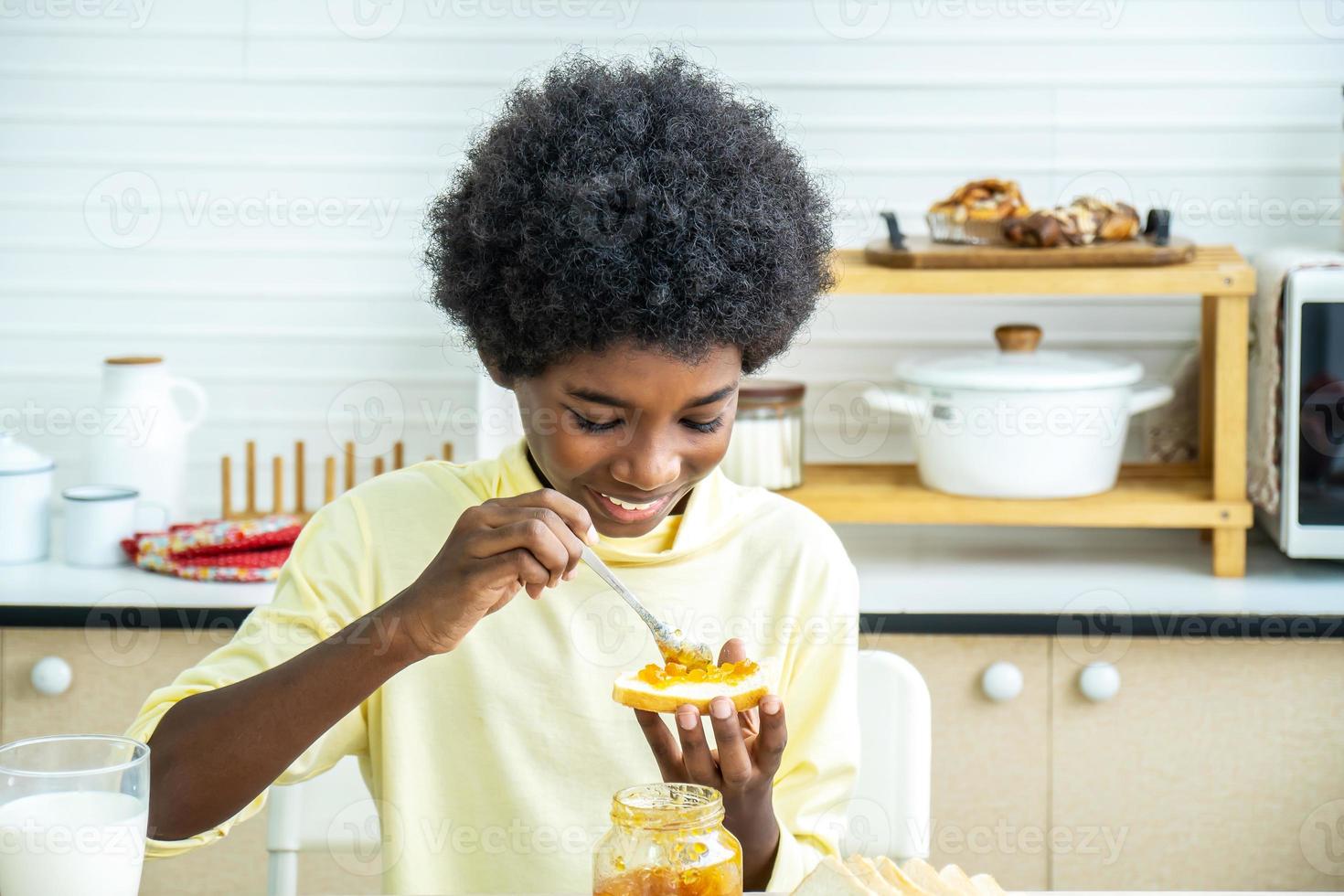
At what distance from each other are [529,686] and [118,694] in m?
1.03

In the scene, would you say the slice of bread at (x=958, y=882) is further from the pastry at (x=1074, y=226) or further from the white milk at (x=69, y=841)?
the pastry at (x=1074, y=226)

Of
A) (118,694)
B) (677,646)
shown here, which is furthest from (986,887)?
(118,694)

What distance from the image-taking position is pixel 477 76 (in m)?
2.65

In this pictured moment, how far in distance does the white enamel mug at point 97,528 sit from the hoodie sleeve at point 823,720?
4.43 ft

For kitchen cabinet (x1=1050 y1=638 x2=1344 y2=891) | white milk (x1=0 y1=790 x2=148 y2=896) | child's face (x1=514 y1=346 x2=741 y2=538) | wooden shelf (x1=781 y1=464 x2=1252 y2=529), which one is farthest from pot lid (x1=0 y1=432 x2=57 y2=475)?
kitchen cabinet (x1=1050 y1=638 x2=1344 y2=891)

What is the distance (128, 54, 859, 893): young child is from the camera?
1144mm

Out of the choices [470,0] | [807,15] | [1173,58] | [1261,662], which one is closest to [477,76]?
[470,0]

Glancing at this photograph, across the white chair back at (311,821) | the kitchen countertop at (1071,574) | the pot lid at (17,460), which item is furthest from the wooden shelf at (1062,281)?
the pot lid at (17,460)

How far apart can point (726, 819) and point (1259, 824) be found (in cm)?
129

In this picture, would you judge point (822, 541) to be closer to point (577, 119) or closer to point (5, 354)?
point (577, 119)

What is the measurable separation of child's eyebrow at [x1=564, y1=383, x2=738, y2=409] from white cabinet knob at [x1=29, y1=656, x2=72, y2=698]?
4.42 ft

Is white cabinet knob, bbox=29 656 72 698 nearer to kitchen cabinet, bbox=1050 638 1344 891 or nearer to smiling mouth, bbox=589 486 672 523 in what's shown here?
smiling mouth, bbox=589 486 672 523

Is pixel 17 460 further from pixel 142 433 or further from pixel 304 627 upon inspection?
pixel 304 627

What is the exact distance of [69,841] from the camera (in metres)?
0.93
